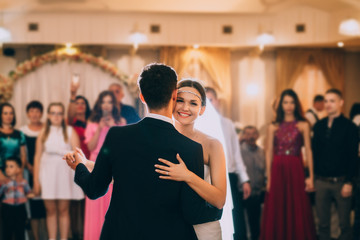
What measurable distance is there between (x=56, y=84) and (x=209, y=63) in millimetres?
2709

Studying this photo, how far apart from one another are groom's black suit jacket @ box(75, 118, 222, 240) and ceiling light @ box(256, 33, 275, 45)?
238 inches

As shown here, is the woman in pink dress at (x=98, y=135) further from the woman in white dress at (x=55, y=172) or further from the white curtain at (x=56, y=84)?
the white curtain at (x=56, y=84)

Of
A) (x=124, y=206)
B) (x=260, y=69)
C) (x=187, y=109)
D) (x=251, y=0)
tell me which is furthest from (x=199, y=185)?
(x=260, y=69)

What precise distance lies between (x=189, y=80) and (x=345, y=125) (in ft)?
8.62

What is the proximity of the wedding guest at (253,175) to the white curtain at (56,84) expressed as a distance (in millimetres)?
2948

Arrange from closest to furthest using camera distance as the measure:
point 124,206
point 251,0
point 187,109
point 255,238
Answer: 1. point 124,206
2. point 187,109
3. point 255,238
4. point 251,0

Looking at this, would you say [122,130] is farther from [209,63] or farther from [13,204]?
[209,63]

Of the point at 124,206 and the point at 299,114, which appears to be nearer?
the point at 124,206

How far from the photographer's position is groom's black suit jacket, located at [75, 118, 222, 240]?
171 cm

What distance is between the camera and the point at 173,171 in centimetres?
170

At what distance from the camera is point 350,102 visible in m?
8.55

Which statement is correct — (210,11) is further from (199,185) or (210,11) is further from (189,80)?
(199,185)

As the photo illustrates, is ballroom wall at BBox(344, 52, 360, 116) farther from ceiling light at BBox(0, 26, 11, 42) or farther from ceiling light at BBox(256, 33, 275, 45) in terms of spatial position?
ceiling light at BBox(0, 26, 11, 42)

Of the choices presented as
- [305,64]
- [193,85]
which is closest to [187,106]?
[193,85]
